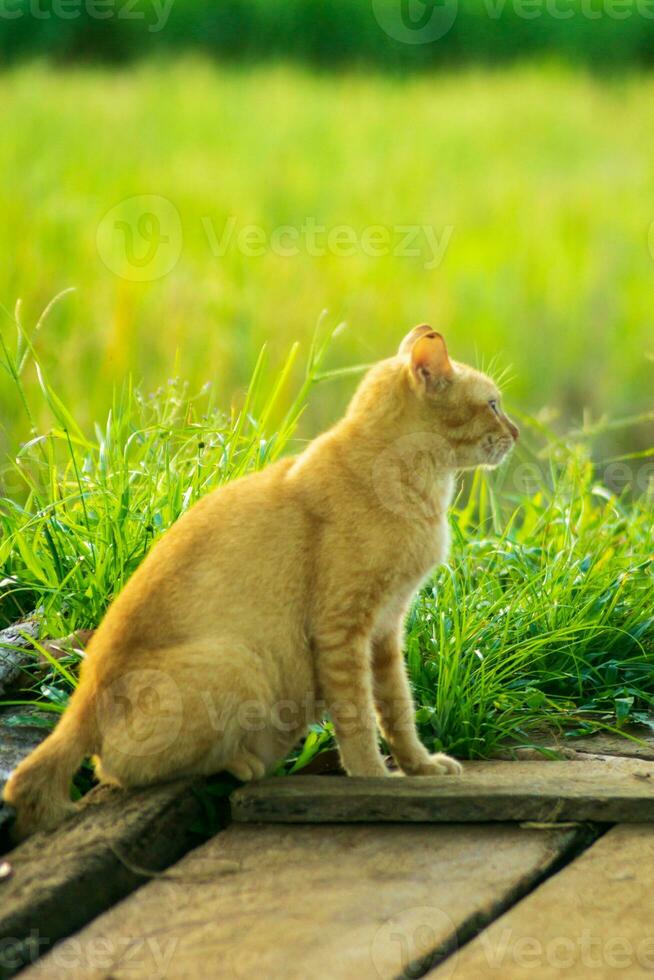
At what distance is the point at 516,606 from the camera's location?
118 inches

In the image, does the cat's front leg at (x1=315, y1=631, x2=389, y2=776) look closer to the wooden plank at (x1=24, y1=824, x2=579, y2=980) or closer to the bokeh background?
the wooden plank at (x1=24, y1=824, x2=579, y2=980)

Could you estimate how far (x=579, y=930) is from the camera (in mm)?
1880

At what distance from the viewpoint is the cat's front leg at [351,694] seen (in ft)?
7.77

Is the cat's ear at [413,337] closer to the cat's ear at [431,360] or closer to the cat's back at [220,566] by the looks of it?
the cat's ear at [431,360]

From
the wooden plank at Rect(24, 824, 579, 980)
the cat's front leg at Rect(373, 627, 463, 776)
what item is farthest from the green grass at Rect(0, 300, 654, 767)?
the wooden plank at Rect(24, 824, 579, 980)

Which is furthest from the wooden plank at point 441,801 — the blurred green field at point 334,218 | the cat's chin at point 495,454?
the blurred green field at point 334,218

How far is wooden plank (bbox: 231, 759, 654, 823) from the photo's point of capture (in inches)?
88.4

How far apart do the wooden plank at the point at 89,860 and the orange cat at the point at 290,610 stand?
5cm

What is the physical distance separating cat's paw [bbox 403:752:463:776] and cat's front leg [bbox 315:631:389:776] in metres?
0.13

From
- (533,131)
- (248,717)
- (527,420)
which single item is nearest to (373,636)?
(248,717)

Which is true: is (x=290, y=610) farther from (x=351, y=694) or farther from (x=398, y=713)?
(x=398, y=713)

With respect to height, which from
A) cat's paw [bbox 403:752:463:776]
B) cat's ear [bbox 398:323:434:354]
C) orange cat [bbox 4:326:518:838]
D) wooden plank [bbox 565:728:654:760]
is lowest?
wooden plank [bbox 565:728:654:760]

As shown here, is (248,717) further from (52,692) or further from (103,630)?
(52,692)

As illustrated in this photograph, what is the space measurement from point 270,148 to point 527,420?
9.65 feet
